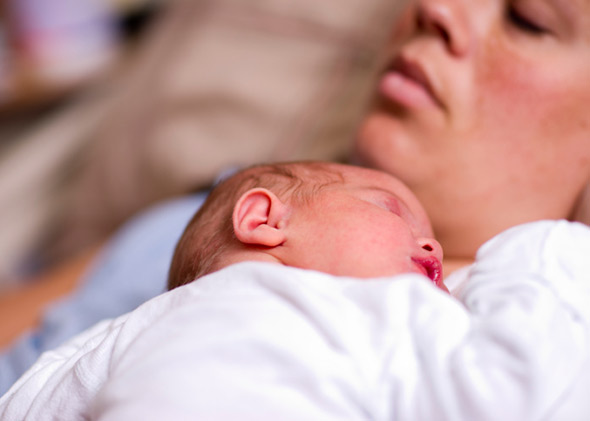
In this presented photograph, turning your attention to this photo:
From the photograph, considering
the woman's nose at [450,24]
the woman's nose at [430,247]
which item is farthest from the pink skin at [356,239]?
the woman's nose at [450,24]

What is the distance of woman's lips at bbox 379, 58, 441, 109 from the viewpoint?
0.86 m

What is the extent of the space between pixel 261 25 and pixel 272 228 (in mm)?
1035

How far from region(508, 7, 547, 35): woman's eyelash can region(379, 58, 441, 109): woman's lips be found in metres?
0.14

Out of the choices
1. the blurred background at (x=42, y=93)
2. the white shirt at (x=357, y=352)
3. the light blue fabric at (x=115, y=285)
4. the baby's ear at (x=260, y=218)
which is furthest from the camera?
the blurred background at (x=42, y=93)

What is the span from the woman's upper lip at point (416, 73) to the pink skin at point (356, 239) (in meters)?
0.30

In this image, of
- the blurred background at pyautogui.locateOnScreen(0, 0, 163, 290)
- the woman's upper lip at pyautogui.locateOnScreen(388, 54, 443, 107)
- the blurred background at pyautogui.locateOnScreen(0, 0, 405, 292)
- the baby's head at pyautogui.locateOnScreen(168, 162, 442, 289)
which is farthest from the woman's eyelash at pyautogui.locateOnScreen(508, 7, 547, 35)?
the blurred background at pyautogui.locateOnScreen(0, 0, 163, 290)

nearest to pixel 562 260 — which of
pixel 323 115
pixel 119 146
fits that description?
pixel 323 115

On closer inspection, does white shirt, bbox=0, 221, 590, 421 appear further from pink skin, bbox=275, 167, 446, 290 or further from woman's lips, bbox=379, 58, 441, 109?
woman's lips, bbox=379, 58, 441, 109

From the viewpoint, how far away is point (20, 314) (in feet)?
3.99

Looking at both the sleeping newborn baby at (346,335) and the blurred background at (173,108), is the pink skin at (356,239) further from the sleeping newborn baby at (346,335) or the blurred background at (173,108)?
the blurred background at (173,108)

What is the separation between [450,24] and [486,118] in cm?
14

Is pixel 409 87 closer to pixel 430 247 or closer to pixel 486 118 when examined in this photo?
pixel 486 118

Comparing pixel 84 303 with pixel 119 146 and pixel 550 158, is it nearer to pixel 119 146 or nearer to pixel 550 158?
pixel 119 146

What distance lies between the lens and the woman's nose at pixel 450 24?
33.3 inches
